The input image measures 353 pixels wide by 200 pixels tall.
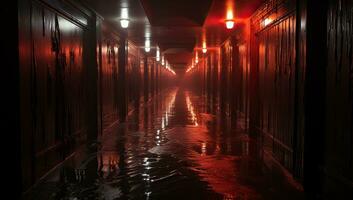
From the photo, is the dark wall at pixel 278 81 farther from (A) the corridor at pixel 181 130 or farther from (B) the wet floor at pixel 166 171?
(B) the wet floor at pixel 166 171

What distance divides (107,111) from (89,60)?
3.36 meters

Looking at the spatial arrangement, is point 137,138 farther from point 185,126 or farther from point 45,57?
point 45,57

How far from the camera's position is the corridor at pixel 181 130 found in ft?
19.2

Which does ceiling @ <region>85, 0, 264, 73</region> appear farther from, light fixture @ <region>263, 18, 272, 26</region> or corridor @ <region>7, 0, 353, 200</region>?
light fixture @ <region>263, 18, 272, 26</region>

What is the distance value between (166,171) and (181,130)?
6.25m

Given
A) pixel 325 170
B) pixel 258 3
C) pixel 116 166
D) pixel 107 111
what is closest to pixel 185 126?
pixel 107 111

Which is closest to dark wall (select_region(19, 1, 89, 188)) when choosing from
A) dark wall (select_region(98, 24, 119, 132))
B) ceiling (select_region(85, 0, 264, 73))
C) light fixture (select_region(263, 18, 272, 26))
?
ceiling (select_region(85, 0, 264, 73))

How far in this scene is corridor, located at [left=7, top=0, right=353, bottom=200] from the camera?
19.2 ft

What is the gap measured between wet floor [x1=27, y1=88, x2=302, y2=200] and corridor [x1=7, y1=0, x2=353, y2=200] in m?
0.03

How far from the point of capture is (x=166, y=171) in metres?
7.76

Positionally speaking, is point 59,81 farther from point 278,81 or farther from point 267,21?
point 267,21

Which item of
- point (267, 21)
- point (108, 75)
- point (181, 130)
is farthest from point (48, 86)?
point (108, 75)

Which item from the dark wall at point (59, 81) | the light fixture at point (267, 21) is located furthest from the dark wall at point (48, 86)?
the light fixture at point (267, 21)

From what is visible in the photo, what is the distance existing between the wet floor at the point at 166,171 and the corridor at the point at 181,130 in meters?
0.03
